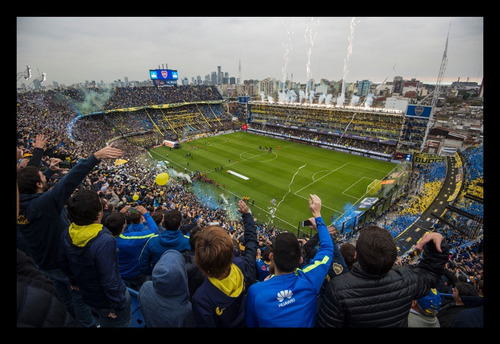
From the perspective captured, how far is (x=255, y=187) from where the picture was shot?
31344mm

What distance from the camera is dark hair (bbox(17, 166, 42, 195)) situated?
140 inches

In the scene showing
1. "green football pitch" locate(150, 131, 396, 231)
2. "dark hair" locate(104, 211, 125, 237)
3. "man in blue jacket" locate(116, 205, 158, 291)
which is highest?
"dark hair" locate(104, 211, 125, 237)

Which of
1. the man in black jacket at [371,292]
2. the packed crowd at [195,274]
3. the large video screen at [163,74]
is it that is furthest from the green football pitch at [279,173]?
the large video screen at [163,74]

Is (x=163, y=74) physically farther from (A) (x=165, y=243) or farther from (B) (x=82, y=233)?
(B) (x=82, y=233)

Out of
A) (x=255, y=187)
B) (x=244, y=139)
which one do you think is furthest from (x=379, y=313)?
(x=244, y=139)

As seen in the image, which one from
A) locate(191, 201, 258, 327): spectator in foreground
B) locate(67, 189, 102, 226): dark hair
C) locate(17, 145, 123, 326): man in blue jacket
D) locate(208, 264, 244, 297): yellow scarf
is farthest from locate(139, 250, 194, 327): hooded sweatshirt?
locate(17, 145, 123, 326): man in blue jacket

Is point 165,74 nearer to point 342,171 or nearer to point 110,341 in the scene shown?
point 342,171

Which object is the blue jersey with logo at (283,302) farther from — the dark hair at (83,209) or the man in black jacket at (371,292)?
the dark hair at (83,209)

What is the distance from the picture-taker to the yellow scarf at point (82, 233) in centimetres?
320

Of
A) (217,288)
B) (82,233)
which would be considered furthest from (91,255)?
(217,288)

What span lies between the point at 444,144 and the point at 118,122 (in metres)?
74.0

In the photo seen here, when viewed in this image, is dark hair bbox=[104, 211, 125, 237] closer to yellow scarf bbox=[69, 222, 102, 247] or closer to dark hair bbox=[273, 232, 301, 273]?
yellow scarf bbox=[69, 222, 102, 247]

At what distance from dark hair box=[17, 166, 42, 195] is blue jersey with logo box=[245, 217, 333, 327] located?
355cm

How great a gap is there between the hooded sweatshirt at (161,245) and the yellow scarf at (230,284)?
75.9 inches
